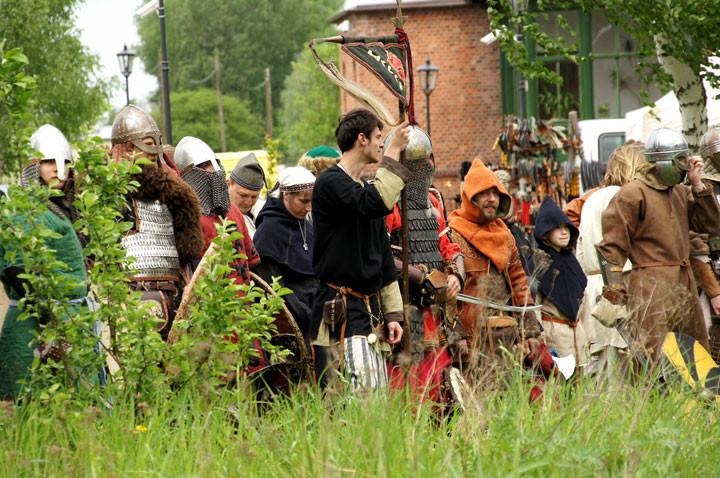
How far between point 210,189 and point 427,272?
1.55 meters

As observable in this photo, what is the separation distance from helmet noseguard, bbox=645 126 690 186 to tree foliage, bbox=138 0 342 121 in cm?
5632

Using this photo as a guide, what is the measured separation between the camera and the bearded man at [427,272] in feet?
17.2

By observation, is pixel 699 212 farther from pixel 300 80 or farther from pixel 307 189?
pixel 300 80

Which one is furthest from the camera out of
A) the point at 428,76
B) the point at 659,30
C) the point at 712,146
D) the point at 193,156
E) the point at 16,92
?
the point at 428,76

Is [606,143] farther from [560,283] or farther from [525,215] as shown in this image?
[560,283]

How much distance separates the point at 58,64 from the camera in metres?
29.3

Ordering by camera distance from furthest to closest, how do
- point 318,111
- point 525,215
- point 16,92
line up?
point 318,111
point 525,215
point 16,92

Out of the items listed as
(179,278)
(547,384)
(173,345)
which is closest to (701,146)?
(547,384)

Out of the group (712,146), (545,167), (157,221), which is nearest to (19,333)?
(157,221)

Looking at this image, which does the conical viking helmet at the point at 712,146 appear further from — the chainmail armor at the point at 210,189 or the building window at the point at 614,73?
the building window at the point at 614,73

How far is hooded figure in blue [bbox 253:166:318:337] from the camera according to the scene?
19.8 feet

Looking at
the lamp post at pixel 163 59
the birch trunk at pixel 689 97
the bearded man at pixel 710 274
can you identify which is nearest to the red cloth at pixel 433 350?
the bearded man at pixel 710 274

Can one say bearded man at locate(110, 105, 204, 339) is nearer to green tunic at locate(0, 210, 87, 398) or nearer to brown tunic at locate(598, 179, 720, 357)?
green tunic at locate(0, 210, 87, 398)

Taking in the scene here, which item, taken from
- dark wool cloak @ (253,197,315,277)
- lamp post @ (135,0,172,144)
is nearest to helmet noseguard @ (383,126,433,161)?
dark wool cloak @ (253,197,315,277)
